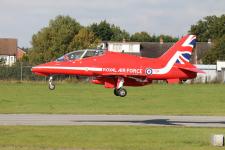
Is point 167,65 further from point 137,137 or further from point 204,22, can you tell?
point 204,22

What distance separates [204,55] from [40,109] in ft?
266

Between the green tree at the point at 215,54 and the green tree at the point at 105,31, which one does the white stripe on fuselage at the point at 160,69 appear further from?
the green tree at the point at 105,31

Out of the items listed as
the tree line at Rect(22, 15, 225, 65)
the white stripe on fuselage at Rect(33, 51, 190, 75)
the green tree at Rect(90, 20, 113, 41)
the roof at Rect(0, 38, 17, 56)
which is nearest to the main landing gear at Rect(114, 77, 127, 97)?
the white stripe on fuselage at Rect(33, 51, 190, 75)

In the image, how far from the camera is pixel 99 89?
71.7 metres

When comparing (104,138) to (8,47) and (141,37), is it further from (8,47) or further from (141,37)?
(141,37)

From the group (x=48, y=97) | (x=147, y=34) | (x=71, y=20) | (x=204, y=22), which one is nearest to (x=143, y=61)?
(x=48, y=97)

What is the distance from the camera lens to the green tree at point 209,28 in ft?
540

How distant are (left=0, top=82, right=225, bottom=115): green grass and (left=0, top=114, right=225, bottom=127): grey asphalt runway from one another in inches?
149

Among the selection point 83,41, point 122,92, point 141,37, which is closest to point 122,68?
point 122,92

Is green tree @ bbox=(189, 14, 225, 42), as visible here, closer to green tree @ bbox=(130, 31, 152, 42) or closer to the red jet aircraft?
green tree @ bbox=(130, 31, 152, 42)

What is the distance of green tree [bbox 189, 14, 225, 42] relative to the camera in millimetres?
164500

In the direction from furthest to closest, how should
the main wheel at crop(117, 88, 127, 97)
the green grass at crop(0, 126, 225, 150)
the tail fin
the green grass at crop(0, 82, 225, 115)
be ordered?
the green grass at crop(0, 82, 225, 115)
the tail fin
the main wheel at crop(117, 88, 127, 97)
the green grass at crop(0, 126, 225, 150)

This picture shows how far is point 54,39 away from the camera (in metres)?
117

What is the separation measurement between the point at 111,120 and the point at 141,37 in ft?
482
